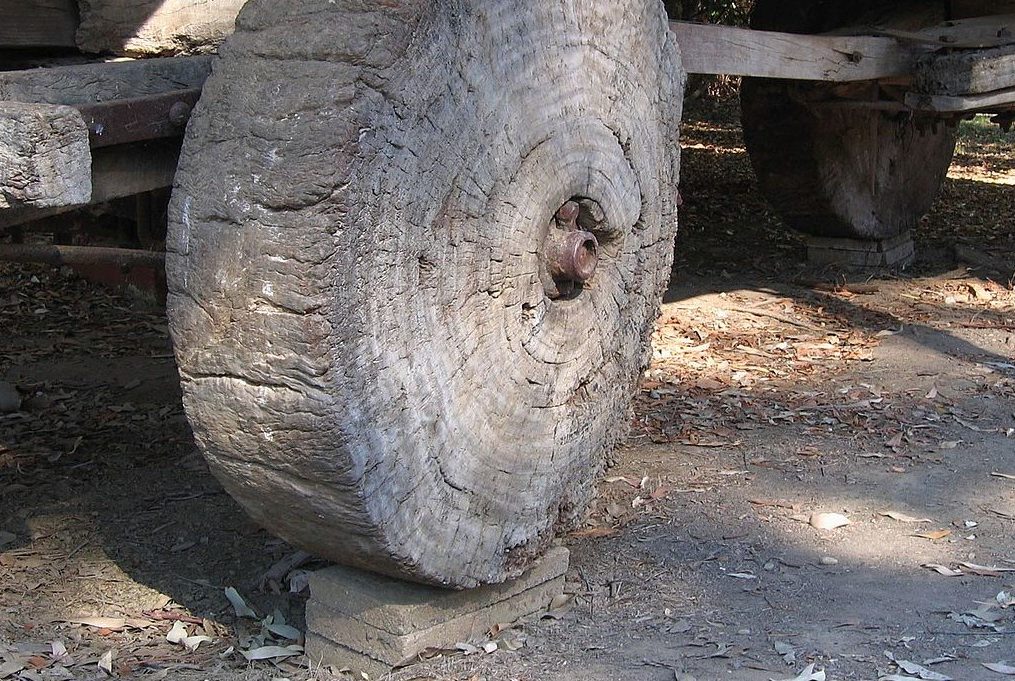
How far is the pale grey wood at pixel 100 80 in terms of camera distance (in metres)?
2.40

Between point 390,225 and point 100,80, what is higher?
point 100,80

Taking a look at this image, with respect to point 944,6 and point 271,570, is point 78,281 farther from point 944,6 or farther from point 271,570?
point 944,6

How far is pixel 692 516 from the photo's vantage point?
138 inches

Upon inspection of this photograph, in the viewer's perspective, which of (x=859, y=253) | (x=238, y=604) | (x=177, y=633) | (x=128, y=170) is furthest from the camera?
(x=859, y=253)

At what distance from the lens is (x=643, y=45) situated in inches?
121

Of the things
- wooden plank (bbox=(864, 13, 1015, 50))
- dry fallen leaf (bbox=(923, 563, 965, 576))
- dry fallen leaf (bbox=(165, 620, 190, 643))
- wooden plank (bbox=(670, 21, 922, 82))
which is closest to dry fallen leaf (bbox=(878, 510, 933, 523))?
dry fallen leaf (bbox=(923, 563, 965, 576))

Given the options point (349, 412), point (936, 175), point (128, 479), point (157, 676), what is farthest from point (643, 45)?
point (936, 175)

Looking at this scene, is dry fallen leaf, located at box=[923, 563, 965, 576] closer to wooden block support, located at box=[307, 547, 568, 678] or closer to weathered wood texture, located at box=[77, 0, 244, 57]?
wooden block support, located at box=[307, 547, 568, 678]

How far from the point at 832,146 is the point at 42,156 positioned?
4.80 metres

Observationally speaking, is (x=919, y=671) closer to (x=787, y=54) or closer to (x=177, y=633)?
(x=177, y=633)

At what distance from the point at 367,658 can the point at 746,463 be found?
1695 mm

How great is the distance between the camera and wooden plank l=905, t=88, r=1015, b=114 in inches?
196

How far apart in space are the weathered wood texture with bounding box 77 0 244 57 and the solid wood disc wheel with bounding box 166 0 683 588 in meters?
0.80

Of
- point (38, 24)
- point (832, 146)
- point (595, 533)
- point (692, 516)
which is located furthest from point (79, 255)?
point (832, 146)
